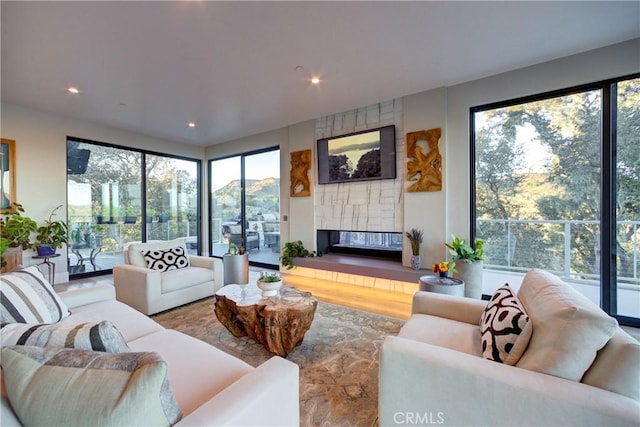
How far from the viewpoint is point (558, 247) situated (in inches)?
126

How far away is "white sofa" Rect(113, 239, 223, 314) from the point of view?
2.90 metres

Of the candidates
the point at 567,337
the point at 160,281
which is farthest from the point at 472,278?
the point at 160,281

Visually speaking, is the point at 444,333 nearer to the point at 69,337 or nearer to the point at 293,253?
the point at 69,337

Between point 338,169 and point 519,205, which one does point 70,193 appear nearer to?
point 338,169

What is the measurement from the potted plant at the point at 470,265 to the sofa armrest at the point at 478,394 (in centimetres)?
226

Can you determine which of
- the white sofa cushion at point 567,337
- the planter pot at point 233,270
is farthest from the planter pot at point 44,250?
the white sofa cushion at point 567,337

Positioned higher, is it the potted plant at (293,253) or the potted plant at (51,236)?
the potted plant at (51,236)

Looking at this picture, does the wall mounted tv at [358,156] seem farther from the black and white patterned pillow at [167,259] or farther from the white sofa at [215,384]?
the white sofa at [215,384]

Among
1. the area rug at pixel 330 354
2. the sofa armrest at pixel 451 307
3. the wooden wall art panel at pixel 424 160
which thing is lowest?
the area rug at pixel 330 354

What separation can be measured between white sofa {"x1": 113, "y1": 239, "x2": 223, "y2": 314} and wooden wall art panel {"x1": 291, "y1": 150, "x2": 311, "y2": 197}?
6.48 ft

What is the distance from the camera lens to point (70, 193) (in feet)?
14.8

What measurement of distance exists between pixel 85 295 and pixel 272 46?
8.87 ft

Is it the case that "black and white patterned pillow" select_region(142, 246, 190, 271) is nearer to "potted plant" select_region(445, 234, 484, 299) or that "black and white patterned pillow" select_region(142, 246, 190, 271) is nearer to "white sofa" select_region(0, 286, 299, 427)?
"white sofa" select_region(0, 286, 299, 427)

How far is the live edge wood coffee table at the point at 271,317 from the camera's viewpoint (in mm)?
2055
